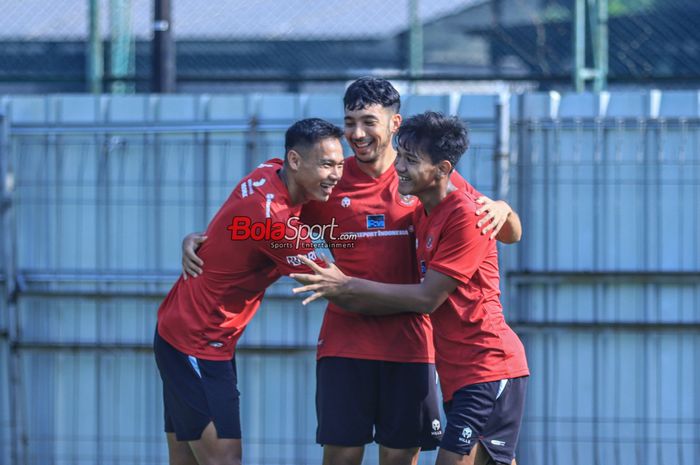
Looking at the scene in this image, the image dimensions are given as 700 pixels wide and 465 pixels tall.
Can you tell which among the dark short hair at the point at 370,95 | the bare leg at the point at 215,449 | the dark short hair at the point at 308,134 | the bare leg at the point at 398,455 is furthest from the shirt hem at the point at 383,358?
the dark short hair at the point at 370,95

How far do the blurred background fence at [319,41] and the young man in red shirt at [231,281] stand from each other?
3.36 m

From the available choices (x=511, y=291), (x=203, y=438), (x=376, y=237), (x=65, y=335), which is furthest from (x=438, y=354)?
(x=65, y=335)

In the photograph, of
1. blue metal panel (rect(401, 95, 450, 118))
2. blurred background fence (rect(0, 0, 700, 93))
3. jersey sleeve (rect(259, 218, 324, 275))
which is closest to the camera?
jersey sleeve (rect(259, 218, 324, 275))

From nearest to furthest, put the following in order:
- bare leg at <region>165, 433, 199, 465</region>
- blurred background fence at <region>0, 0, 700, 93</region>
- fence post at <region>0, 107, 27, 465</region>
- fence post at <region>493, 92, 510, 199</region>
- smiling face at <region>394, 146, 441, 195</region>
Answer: smiling face at <region>394, 146, 441, 195</region>
bare leg at <region>165, 433, 199, 465</region>
fence post at <region>493, 92, 510, 199</region>
fence post at <region>0, 107, 27, 465</region>
blurred background fence at <region>0, 0, 700, 93</region>

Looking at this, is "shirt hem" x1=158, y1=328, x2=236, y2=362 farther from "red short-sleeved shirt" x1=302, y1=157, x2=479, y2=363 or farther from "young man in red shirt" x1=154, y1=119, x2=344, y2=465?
"red short-sleeved shirt" x1=302, y1=157, x2=479, y2=363

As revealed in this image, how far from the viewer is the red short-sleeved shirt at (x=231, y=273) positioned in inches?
191

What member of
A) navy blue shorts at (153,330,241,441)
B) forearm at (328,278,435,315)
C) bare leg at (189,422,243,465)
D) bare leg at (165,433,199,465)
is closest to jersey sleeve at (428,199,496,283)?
forearm at (328,278,435,315)

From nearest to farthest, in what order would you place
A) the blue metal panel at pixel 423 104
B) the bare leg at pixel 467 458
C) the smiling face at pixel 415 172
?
the bare leg at pixel 467 458 → the smiling face at pixel 415 172 → the blue metal panel at pixel 423 104

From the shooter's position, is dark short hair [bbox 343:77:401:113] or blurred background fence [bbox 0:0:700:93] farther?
blurred background fence [bbox 0:0:700:93]

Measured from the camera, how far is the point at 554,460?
6.70m

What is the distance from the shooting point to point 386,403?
5.09 meters

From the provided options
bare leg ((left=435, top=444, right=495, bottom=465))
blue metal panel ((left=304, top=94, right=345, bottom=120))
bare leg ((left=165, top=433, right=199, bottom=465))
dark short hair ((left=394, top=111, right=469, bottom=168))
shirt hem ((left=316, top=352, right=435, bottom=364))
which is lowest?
bare leg ((left=165, top=433, right=199, bottom=465))

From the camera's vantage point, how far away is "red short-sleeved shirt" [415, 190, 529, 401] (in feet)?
14.8

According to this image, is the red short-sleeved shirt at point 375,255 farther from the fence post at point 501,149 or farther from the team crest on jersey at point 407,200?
the fence post at point 501,149
